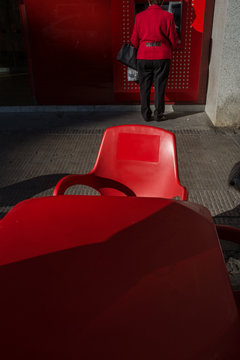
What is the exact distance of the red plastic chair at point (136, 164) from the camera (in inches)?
89.0

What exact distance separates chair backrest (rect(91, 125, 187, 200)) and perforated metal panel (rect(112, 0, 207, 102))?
13.7 ft

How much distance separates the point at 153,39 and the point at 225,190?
260 cm

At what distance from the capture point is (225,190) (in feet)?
11.9

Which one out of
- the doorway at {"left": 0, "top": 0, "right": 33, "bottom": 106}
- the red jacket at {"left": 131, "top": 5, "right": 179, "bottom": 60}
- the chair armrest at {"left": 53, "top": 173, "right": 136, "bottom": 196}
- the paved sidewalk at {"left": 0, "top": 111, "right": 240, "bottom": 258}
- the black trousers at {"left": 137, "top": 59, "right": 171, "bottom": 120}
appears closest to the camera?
the chair armrest at {"left": 53, "top": 173, "right": 136, "bottom": 196}

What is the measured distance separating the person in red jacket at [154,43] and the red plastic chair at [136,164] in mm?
3161

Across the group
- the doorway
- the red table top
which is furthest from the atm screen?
the doorway

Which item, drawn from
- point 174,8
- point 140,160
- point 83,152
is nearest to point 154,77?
point 174,8

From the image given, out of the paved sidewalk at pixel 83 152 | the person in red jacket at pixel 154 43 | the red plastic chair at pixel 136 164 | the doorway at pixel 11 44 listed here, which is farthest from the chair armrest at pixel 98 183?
the doorway at pixel 11 44

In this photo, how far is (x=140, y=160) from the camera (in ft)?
7.67

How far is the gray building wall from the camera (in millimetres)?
4922

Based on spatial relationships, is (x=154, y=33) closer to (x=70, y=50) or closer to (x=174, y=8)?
(x=174, y=8)

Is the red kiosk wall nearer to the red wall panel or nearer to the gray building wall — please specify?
the red wall panel

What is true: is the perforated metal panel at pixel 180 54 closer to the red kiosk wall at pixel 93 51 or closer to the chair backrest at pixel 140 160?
the red kiosk wall at pixel 93 51

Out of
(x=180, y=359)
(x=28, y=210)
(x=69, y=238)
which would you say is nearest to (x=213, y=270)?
(x=180, y=359)
